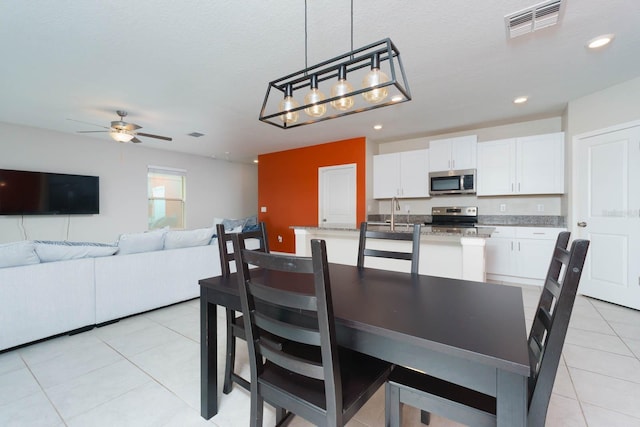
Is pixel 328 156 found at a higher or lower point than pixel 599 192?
higher

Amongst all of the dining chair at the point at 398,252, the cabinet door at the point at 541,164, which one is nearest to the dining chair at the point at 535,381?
the dining chair at the point at 398,252

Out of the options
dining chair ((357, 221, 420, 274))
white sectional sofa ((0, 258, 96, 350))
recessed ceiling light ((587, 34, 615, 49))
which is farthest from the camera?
recessed ceiling light ((587, 34, 615, 49))

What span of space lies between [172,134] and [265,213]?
259 centimetres

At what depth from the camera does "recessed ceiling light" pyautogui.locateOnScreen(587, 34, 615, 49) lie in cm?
227

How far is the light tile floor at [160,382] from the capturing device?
1.49 m

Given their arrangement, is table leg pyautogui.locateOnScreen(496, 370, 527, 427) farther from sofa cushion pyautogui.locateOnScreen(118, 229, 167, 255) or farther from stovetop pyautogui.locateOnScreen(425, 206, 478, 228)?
stovetop pyautogui.locateOnScreen(425, 206, 478, 228)

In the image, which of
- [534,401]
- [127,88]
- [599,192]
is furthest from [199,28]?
[599,192]

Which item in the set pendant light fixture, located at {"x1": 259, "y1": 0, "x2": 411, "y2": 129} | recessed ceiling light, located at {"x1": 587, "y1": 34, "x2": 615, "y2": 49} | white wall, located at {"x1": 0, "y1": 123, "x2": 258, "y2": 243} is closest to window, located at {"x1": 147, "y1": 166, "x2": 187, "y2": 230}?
white wall, located at {"x1": 0, "y1": 123, "x2": 258, "y2": 243}

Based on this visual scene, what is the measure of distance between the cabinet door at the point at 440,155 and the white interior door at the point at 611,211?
1.64 metres

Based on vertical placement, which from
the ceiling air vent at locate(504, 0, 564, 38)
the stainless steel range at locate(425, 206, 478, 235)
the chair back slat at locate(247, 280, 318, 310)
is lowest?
the chair back slat at locate(247, 280, 318, 310)

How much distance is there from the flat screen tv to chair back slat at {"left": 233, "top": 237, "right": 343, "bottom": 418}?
554cm

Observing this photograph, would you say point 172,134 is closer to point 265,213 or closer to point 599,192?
point 265,213

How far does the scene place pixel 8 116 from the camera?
407 cm

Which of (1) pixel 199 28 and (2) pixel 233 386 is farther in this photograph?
(1) pixel 199 28
